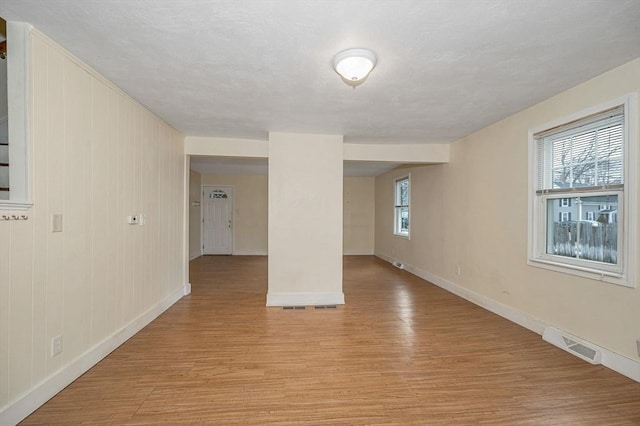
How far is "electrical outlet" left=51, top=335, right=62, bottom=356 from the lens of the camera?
1.82 metres

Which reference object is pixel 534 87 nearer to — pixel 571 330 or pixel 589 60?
pixel 589 60

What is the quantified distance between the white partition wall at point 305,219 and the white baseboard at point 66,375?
5.03 feet

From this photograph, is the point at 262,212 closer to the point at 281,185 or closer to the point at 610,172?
the point at 281,185

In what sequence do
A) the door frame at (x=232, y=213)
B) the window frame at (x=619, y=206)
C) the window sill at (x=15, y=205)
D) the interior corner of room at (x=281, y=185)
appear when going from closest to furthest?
the window sill at (x=15, y=205) < the interior corner of room at (x=281, y=185) < the window frame at (x=619, y=206) < the door frame at (x=232, y=213)

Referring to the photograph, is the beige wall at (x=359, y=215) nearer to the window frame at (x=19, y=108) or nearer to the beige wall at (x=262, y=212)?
the beige wall at (x=262, y=212)

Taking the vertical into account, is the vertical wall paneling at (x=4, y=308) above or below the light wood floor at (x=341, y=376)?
above

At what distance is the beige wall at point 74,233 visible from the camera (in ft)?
5.27

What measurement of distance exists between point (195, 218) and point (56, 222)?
5832 mm

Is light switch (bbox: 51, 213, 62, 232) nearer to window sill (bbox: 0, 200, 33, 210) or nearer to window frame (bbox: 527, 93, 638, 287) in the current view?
window sill (bbox: 0, 200, 33, 210)

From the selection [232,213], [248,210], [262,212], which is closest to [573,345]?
[262,212]

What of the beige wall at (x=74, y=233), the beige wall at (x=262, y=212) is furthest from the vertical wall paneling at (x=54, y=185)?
the beige wall at (x=262, y=212)

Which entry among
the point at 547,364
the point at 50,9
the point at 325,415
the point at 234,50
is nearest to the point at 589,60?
the point at 547,364

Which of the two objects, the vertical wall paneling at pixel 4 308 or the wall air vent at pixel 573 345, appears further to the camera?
the wall air vent at pixel 573 345

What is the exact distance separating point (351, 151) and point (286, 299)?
240cm
